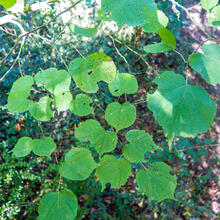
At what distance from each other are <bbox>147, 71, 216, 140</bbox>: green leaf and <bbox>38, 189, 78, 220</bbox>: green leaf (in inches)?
24.9

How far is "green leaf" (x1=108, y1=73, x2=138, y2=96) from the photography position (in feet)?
3.25

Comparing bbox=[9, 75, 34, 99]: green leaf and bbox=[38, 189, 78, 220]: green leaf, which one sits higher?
bbox=[9, 75, 34, 99]: green leaf

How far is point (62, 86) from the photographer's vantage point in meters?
0.94

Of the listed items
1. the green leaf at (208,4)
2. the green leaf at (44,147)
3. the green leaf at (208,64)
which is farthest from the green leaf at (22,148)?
the green leaf at (208,4)

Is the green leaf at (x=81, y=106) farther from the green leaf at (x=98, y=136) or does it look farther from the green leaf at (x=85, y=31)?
the green leaf at (x=85, y=31)

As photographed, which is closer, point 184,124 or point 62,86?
point 184,124

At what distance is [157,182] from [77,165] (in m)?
0.40

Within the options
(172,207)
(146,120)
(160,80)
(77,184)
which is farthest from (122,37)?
(160,80)

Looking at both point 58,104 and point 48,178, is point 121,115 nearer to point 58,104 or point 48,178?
point 58,104

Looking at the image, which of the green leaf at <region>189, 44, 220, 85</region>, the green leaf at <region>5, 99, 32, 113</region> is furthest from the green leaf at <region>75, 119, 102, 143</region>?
the green leaf at <region>189, 44, 220, 85</region>

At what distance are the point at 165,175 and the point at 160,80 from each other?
1.75 ft

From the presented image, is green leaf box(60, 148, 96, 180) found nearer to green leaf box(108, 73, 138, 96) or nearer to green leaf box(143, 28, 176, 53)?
green leaf box(108, 73, 138, 96)

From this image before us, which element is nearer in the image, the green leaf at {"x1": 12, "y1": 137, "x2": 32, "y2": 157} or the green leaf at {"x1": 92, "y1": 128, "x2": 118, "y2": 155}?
the green leaf at {"x1": 92, "y1": 128, "x2": 118, "y2": 155}

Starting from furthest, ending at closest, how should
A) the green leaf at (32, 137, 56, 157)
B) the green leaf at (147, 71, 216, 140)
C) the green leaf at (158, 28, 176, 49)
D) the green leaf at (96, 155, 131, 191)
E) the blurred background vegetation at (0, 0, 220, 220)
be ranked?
the blurred background vegetation at (0, 0, 220, 220) < the green leaf at (32, 137, 56, 157) < the green leaf at (96, 155, 131, 191) < the green leaf at (158, 28, 176, 49) < the green leaf at (147, 71, 216, 140)
